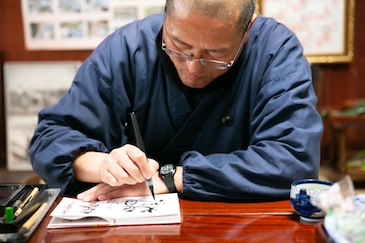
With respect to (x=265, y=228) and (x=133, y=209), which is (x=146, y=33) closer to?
(x=133, y=209)

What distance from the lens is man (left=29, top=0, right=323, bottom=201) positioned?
133 cm

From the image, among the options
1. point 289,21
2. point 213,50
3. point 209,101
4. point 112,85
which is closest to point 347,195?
point 213,50

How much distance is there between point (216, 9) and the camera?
1332 millimetres

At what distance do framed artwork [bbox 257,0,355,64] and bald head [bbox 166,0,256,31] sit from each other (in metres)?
2.71

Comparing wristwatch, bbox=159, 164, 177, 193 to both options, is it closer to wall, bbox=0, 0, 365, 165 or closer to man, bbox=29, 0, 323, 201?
man, bbox=29, 0, 323, 201

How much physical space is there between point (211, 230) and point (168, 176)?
32 cm

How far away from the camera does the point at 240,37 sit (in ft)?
4.75

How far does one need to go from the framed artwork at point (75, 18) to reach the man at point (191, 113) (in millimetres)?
2166

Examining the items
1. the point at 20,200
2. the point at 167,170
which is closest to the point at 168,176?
the point at 167,170

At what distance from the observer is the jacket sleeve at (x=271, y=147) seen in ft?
4.32

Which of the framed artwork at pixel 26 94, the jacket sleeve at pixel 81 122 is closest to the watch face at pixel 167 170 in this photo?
the jacket sleeve at pixel 81 122

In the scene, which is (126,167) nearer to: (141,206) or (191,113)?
(141,206)

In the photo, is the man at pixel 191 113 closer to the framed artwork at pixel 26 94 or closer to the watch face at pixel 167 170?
the watch face at pixel 167 170

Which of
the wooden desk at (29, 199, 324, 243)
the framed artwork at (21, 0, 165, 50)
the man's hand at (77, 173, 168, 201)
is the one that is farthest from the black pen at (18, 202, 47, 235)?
the framed artwork at (21, 0, 165, 50)
